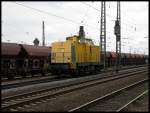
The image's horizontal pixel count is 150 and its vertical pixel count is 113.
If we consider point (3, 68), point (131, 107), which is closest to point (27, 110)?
point (131, 107)

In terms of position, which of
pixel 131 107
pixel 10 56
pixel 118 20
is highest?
pixel 118 20

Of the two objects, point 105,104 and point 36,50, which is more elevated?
point 36,50

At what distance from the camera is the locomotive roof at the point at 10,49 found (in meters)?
26.8

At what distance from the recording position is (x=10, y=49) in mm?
27562

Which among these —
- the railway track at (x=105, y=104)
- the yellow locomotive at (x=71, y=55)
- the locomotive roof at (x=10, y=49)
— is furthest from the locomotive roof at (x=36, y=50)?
the railway track at (x=105, y=104)

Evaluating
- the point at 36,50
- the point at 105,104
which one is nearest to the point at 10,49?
the point at 36,50

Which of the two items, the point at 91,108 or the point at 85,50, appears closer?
the point at 91,108

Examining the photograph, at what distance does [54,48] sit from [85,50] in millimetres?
2909

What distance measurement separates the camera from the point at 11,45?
28.1 meters

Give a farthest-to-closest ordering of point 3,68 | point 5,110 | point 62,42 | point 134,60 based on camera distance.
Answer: point 134,60 → point 62,42 → point 3,68 → point 5,110

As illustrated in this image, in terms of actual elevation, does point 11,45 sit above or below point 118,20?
below

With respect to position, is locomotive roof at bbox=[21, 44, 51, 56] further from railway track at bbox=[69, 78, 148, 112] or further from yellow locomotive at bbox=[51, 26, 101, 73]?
railway track at bbox=[69, 78, 148, 112]

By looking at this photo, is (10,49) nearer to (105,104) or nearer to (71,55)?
(71,55)

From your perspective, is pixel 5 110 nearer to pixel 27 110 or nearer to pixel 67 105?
pixel 27 110
